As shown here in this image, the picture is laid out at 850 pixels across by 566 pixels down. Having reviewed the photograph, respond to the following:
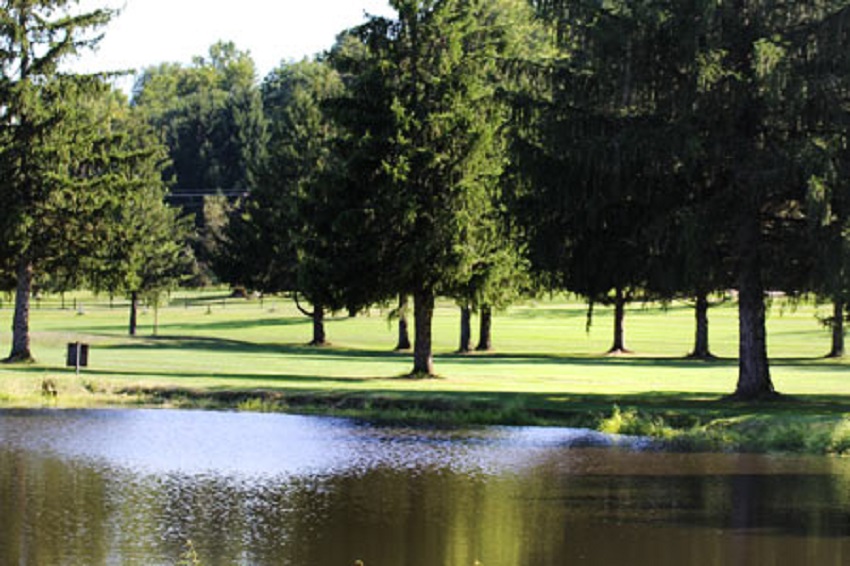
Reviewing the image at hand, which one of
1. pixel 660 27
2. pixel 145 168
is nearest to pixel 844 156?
pixel 660 27

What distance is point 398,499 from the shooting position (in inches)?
830

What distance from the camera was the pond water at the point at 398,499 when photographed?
17094 mm

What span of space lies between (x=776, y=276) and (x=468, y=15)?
1457 centimetres

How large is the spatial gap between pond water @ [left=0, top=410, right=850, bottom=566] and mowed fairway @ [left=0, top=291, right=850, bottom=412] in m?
6.32

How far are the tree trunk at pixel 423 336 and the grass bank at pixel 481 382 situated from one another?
2.43 ft

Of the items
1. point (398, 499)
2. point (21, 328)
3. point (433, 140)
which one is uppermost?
point (433, 140)

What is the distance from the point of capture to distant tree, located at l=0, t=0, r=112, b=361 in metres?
42.8

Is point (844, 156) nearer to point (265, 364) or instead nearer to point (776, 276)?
point (776, 276)

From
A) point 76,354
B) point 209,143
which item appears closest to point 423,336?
point 76,354

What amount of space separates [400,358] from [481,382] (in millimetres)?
15201

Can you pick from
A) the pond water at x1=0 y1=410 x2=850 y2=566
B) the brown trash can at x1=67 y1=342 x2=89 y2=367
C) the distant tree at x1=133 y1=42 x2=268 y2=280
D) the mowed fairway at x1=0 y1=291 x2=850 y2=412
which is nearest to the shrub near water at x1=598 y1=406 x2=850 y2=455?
the pond water at x1=0 y1=410 x2=850 y2=566

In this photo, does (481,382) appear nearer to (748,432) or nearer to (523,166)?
(523,166)

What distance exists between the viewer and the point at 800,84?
28.5 metres

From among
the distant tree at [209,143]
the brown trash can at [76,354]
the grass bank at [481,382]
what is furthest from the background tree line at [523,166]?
the distant tree at [209,143]
